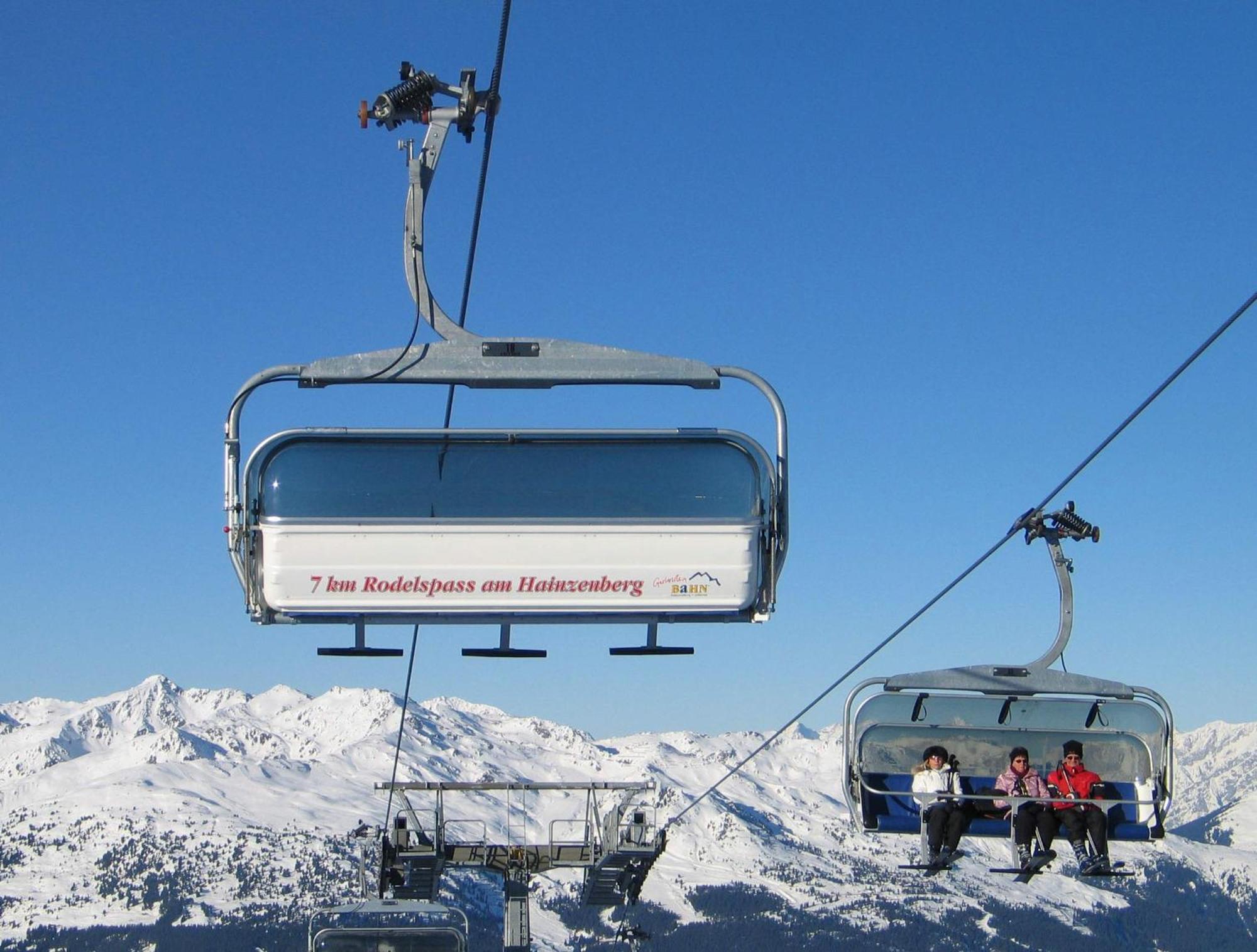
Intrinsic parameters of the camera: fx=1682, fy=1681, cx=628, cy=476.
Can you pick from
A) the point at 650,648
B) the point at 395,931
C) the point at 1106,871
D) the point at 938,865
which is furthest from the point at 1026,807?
the point at 395,931

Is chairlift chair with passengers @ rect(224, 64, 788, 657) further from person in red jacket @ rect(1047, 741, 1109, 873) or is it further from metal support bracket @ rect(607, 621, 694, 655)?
person in red jacket @ rect(1047, 741, 1109, 873)

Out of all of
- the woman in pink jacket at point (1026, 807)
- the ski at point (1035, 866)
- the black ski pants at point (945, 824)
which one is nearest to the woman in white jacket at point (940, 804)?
the black ski pants at point (945, 824)

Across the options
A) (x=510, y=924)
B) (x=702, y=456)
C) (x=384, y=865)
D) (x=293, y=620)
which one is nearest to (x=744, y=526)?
(x=702, y=456)

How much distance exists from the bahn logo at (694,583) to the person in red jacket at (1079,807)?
30.9 ft

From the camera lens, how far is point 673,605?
25.2 feet

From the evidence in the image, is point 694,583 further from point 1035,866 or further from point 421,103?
point 1035,866

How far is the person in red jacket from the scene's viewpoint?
1600 centimetres

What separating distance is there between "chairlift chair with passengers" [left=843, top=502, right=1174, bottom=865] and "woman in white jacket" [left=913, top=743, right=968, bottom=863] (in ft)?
0.40

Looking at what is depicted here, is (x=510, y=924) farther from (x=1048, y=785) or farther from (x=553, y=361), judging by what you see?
(x=553, y=361)

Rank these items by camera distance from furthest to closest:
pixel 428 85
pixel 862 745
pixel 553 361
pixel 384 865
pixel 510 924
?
pixel 510 924
pixel 384 865
pixel 862 745
pixel 428 85
pixel 553 361

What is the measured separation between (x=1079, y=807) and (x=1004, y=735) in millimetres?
987

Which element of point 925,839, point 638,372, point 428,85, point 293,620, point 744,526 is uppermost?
point 428,85

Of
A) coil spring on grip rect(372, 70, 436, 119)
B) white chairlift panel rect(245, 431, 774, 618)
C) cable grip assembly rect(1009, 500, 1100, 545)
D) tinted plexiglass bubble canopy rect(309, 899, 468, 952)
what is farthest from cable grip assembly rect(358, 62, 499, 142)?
tinted plexiglass bubble canopy rect(309, 899, 468, 952)

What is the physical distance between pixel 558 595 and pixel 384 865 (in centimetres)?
2738
